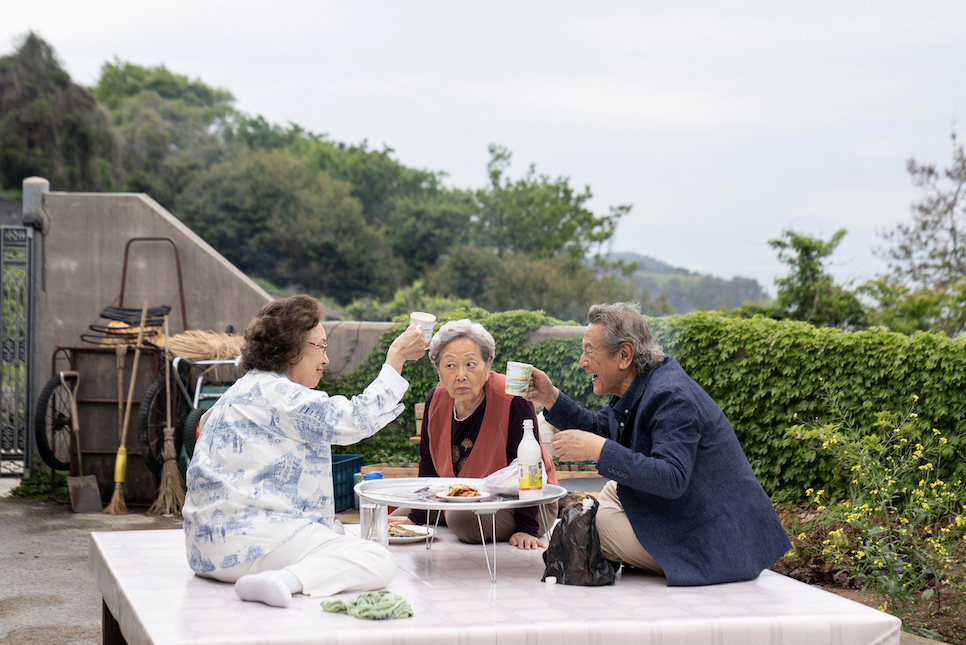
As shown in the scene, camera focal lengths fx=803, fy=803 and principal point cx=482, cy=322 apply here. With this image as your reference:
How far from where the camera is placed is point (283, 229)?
136ft

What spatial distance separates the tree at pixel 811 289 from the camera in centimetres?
1202

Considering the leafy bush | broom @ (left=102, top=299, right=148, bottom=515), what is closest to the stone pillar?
broom @ (left=102, top=299, right=148, bottom=515)

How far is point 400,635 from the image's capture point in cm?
233

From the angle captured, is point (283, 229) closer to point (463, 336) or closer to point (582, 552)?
point (463, 336)

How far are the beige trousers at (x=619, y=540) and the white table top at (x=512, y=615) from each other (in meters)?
0.07

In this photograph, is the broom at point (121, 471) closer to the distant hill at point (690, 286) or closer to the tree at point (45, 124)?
the tree at point (45, 124)

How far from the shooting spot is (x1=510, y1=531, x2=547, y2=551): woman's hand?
141 inches

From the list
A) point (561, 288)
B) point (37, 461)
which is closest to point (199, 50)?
point (561, 288)

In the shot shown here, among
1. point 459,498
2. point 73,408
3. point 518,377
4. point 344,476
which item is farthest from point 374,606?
point 73,408

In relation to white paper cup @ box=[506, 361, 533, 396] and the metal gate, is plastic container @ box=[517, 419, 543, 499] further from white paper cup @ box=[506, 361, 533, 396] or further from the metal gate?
the metal gate

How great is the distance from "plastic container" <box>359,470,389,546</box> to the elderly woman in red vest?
454mm

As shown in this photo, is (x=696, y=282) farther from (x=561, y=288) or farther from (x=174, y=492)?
(x=174, y=492)

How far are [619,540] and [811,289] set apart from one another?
409 inches

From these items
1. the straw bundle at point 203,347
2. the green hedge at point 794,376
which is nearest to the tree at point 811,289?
the green hedge at point 794,376
